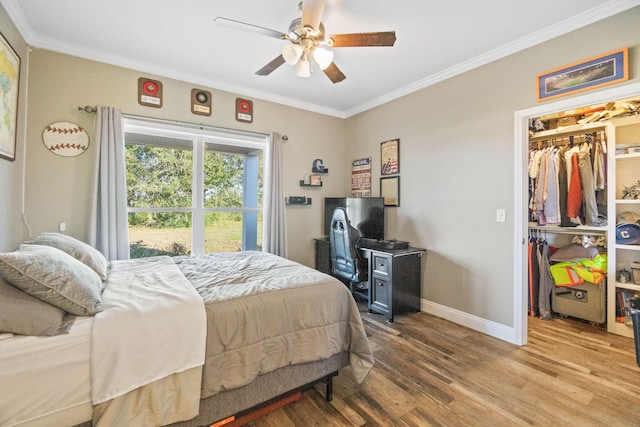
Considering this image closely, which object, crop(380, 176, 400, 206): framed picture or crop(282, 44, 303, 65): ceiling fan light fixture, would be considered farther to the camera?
crop(380, 176, 400, 206): framed picture

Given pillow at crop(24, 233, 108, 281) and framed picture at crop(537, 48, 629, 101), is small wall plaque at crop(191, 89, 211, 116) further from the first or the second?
framed picture at crop(537, 48, 629, 101)

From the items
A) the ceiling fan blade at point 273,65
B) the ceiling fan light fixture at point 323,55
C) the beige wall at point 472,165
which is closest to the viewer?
the ceiling fan light fixture at point 323,55

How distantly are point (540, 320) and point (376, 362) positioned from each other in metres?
2.16

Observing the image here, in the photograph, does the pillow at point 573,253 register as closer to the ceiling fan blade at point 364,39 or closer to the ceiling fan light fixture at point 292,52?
the ceiling fan blade at point 364,39

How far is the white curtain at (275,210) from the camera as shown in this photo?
3629 mm

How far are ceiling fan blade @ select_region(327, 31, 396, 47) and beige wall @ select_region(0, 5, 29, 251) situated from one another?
238 cm

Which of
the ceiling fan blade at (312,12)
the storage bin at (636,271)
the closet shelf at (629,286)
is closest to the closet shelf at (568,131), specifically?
the storage bin at (636,271)

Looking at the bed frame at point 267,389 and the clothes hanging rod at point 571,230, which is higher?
the clothes hanging rod at point 571,230

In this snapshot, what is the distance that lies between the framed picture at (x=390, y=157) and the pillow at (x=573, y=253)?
2.02m

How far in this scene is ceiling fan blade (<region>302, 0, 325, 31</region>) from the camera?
167 cm

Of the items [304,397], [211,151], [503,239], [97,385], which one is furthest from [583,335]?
[211,151]

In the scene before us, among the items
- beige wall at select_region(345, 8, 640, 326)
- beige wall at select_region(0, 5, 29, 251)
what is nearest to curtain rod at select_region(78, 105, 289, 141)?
beige wall at select_region(0, 5, 29, 251)

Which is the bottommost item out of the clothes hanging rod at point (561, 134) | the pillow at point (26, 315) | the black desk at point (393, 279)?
the black desk at point (393, 279)

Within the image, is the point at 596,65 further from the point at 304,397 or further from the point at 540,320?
the point at 304,397
